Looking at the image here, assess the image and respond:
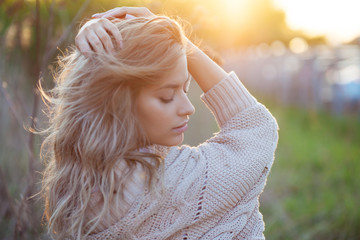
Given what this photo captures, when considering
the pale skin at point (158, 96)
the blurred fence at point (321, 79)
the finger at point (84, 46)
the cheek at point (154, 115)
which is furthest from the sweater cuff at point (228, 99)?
the blurred fence at point (321, 79)

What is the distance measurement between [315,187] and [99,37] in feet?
11.8

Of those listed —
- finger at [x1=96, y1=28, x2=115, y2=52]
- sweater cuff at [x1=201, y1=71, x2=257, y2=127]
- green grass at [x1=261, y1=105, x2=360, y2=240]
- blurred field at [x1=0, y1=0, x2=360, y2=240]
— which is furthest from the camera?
green grass at [x1=261, y1=105, x2=360, y2=240]

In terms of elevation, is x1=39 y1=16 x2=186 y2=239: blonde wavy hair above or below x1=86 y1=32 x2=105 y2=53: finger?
below

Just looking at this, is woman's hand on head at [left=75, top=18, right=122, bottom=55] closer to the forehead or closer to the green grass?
the forehead

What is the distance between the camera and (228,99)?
5.15ft

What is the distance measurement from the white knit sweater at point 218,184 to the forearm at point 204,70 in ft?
0.12

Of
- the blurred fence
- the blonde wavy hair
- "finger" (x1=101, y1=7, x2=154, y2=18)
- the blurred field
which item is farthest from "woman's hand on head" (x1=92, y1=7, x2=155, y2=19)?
the blurred fence

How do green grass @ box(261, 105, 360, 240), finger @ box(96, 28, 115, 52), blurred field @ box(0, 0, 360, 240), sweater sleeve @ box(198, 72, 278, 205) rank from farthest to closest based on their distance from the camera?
1. green grass @ box(261, 105, 360, 240)
2. blurred field @ box(0, 0, 360, 240)
3. sweater sleeve @ box(198, 72, 278, 205)
4. finger @ box(96, 28, 115, 52)

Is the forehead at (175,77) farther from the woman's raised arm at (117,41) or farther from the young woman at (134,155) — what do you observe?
the woman's raised arm at (117,41)

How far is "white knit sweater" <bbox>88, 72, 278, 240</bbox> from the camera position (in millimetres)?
1372

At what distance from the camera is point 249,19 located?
50.7 meters

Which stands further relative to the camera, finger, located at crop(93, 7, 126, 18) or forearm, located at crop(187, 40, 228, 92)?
forearm, located at crop(187, 40, 228, 92)

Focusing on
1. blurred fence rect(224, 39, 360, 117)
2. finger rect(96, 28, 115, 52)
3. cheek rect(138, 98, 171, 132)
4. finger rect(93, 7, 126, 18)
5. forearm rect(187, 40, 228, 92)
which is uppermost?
finger rect(93, 7, 126, 18)

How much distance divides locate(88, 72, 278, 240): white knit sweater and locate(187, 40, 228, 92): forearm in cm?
4
